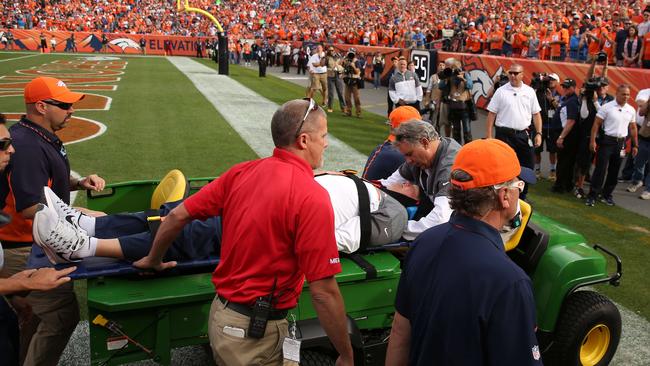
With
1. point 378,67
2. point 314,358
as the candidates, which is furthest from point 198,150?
point 378,67

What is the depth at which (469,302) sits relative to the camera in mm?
1982

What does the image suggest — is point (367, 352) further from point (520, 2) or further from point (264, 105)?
point (520, 2)

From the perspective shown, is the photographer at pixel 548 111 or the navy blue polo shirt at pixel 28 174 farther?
the photographer at pixel 548 111

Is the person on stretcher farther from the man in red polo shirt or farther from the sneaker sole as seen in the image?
the man in red polo shirt

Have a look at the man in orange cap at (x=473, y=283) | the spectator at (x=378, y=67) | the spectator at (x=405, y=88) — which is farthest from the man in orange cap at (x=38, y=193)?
the spectator at (x=378, y=67)

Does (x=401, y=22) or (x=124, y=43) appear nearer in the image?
(x=401, y=22)

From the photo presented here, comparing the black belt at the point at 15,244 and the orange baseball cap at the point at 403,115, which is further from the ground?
the orange baseball cap at the point at 403,115

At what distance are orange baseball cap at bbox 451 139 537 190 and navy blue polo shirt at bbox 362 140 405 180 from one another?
3615mm

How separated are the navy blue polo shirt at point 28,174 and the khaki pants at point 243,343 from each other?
6.23 feet

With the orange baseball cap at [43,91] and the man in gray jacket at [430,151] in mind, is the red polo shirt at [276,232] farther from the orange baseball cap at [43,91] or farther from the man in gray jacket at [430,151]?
the orange baseball cap at [43,91]

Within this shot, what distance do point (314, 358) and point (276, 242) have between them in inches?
53.4

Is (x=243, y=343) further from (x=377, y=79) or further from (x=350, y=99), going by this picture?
(x=377, y=79)

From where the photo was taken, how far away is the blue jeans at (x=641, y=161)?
31.5 feet

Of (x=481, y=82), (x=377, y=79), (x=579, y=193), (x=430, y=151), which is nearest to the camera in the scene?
(x=430, y=151)
